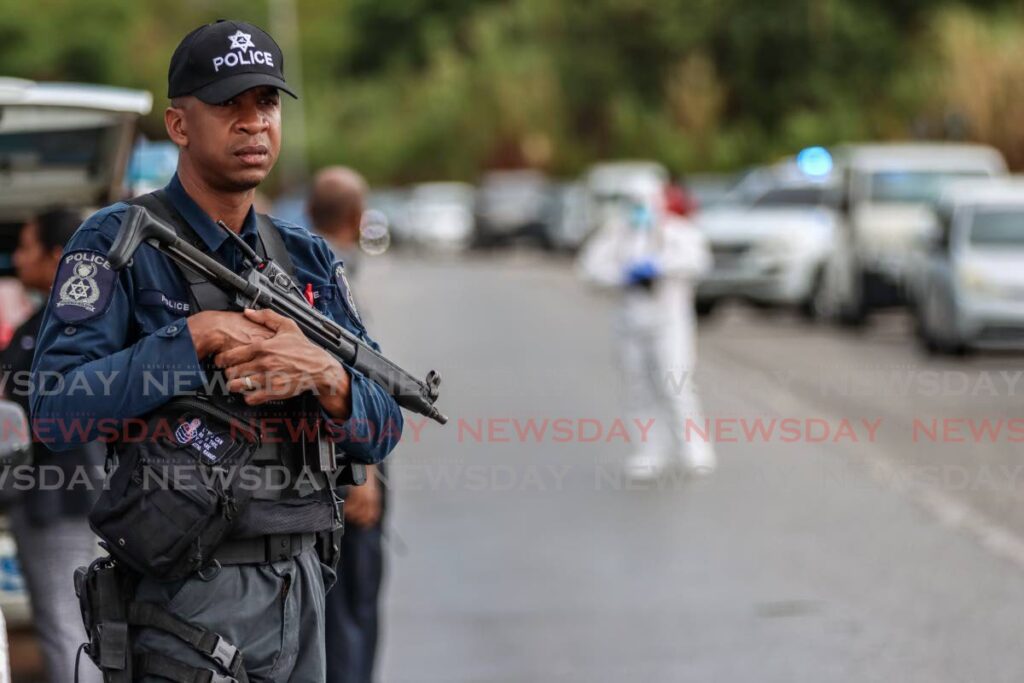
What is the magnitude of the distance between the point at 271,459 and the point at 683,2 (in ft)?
183

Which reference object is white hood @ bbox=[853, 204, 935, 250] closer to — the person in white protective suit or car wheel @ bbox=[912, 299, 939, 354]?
car wheel @ bbox=[912, 299, 939, 354]

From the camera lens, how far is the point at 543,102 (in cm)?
6650

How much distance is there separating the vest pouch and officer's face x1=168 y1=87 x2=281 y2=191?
42cm

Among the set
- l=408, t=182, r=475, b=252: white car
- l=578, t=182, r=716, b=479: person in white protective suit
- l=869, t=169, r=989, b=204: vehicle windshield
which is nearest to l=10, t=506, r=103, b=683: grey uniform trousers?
l=578, t=182, r=716, b=479: person in white protective suit

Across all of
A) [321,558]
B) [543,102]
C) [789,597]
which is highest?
[543,102]

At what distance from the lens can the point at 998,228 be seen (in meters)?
19.5

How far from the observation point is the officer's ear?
3.67 metres

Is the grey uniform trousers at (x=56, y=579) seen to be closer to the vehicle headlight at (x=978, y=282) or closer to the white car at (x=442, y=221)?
the vehicle headlight at (x=978, y=282)

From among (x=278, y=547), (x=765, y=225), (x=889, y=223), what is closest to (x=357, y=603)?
(x=278, y=547)

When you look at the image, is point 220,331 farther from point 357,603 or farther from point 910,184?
point 910,184

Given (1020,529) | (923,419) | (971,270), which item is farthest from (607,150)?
(1020,529)

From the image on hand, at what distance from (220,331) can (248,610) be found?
0.51 meters

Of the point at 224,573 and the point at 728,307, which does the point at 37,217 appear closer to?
the point at 224,573

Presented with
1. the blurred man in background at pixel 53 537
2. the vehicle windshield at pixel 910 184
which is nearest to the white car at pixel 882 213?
the vehicle windshield at pixel 910 184
